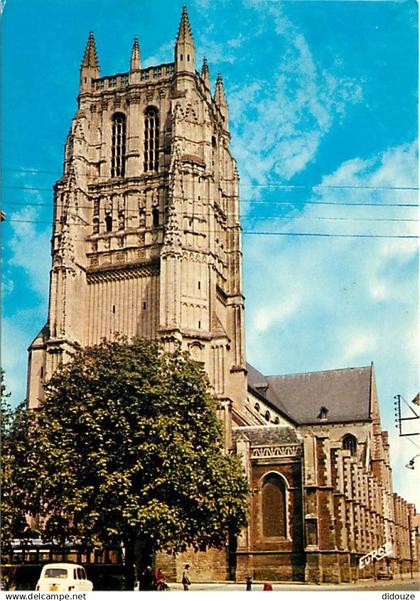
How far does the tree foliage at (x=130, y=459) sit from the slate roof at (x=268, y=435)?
Result: 62.9 feet

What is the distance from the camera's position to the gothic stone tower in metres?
71.2

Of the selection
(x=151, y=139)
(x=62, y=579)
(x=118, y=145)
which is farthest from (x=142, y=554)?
(x=118, y=145)

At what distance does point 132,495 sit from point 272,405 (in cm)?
5189

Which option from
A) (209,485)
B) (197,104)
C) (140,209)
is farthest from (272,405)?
(209,485)

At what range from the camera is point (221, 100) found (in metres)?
90.6

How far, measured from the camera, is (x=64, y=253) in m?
73.6

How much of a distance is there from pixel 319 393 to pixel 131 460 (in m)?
61.6

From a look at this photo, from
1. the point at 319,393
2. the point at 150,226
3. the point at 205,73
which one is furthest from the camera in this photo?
the point at 319,393

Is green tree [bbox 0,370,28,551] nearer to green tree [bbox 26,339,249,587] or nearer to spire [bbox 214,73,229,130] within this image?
green tree [bbox 26,339,249,587]

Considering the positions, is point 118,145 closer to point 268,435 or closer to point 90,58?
point 90,58

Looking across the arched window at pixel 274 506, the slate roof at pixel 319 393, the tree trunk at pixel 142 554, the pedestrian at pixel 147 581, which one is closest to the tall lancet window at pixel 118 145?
the slate roof at pixel 319 393

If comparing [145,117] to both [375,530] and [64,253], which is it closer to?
[64,253]
